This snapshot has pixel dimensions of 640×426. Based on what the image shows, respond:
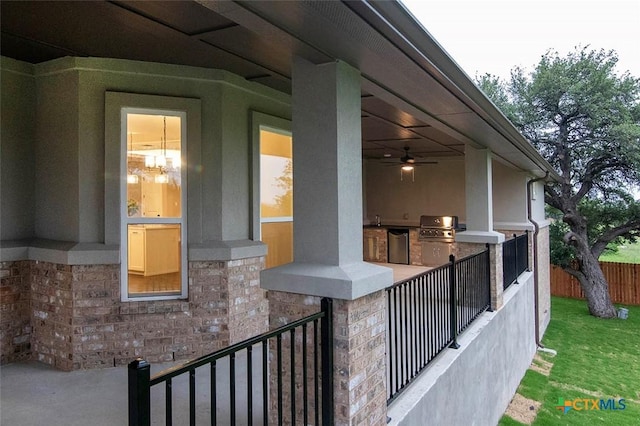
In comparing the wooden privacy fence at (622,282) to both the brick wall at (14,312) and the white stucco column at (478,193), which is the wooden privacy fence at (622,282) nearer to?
the white stucco column at (478,193)

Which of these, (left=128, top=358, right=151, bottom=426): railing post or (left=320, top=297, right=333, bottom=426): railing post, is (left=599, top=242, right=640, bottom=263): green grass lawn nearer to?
(left=320, top=297, right=333, bottom=426): railing post

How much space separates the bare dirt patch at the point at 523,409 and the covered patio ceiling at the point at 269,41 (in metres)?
4.26

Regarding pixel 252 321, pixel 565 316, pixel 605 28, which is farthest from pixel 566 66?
pixel 605 28

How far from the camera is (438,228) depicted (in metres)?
10.6

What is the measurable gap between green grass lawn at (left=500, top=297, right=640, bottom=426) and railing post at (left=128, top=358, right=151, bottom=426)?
5.86 metres

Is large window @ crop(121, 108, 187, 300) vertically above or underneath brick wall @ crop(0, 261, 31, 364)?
above

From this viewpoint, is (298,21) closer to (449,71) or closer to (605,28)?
(449,71)

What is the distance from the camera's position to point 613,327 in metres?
12.5

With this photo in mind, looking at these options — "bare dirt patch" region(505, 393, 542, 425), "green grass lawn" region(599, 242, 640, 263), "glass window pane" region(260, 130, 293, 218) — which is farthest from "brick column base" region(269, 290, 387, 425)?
"green grass lawn" region(599, 242, 640, 263)

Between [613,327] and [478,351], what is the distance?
34.0 feet

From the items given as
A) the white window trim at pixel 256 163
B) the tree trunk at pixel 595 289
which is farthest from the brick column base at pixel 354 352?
the tree trunk at pixel 595 289

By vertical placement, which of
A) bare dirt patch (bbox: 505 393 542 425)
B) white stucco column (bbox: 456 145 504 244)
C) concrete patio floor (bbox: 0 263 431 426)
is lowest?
bare dirt patch (bbox: 505 393 542 425)

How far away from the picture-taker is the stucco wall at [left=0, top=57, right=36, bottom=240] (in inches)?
158

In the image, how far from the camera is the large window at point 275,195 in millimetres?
5043
